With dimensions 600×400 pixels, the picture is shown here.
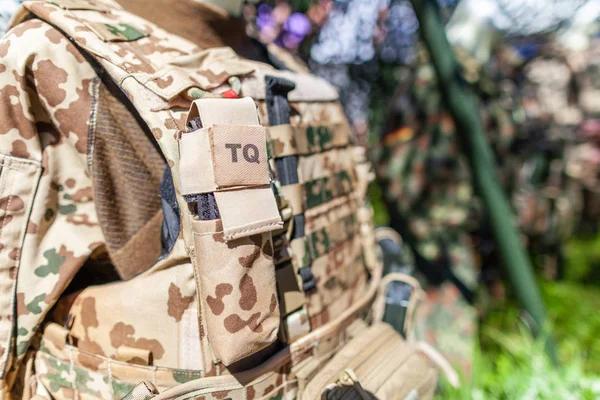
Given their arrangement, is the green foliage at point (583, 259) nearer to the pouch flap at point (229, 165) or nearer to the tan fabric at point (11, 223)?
the pouch flap at point (229, 165)

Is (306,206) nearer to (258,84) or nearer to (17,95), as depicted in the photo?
(258,84)

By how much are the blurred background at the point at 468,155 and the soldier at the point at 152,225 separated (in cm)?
87

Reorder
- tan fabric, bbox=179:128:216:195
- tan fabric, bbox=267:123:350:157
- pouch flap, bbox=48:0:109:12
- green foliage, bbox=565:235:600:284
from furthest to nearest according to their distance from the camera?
green foliage, bbox=565:235:600:284
tan fabric, bbox=267:123:350:157
pouch flap, bbox=48:0:109:12
tan fabric, bbox=179:128:216:195

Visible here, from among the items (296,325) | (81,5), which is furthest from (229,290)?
(81,5)

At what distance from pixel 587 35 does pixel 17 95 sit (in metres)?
3.01

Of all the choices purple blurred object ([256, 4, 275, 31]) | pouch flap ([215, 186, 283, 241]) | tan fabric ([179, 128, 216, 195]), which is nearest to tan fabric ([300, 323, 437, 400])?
pouch flap ([215, 186, 283, 241])

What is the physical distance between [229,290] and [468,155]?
1160 mm

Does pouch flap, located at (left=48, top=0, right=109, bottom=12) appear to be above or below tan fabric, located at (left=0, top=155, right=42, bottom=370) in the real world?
above

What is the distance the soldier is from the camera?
66 centimetres

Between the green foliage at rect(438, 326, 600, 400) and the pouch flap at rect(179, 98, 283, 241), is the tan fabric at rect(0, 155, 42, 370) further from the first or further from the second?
the green foliage at rect(438, 326, 600, 400)

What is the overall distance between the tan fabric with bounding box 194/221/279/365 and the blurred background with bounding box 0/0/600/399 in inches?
42.9

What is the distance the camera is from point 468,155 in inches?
61.3

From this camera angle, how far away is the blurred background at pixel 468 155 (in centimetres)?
189

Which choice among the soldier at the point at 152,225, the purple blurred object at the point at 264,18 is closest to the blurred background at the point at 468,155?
the purple blurred object at the point at 264,18
